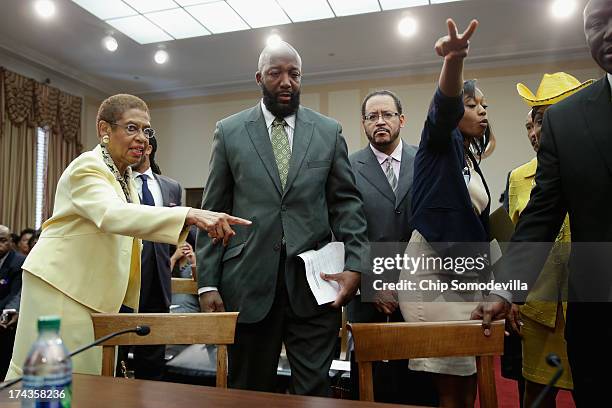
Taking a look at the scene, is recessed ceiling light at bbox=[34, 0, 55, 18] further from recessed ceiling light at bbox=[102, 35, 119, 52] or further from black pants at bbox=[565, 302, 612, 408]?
black pants at bbox=[565, 302, 612, 408]

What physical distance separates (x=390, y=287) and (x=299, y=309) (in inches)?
19.6

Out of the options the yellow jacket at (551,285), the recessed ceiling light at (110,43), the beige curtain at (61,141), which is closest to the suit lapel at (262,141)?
the yellow jacket at (551,285)

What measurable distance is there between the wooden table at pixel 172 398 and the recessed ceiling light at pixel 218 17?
194 inches

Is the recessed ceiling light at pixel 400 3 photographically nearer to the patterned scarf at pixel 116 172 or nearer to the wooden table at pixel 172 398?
the patterned scarf at pixel 116 172

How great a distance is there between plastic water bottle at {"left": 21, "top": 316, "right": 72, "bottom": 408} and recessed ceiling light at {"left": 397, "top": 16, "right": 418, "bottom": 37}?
5470 mm

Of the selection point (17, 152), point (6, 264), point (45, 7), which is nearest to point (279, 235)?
point (6, 264)

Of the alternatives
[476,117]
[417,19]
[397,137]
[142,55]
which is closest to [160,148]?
[142,55]

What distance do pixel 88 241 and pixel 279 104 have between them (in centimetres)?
75

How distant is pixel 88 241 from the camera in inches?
59.3

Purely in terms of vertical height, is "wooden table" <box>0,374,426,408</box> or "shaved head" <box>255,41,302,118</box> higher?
"shaved head" <box>255,41,302,118</box>

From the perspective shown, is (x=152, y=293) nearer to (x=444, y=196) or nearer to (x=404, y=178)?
(x=404, y=178)

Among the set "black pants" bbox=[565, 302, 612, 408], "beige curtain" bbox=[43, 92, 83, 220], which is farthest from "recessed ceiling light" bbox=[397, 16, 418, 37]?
"beige curtain" bbox=[43, 92, 83, 220]

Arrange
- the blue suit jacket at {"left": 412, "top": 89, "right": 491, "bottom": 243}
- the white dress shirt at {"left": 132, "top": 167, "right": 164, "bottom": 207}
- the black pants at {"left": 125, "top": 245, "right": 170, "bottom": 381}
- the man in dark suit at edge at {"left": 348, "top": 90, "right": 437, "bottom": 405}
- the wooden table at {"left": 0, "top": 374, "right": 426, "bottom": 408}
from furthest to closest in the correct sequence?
the white dress shirt at {"left": 132, "top": 167, "right": 164, "bottom": 207} → the black pants at {"left": 125, "top": 245, "right": 170, "bottom": 381} → the man in dark suit at edge at {"left": 348, "top": 90, "right": 437, "bottom": 405} → the blue suit jacket at {"left": 412, "top": 89, "right": 491, "bottom": 243} → the wooden table at {"left": 0, "top": 374, "right": 426, "bottom": 408}

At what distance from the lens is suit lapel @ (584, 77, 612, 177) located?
1.09 meters
